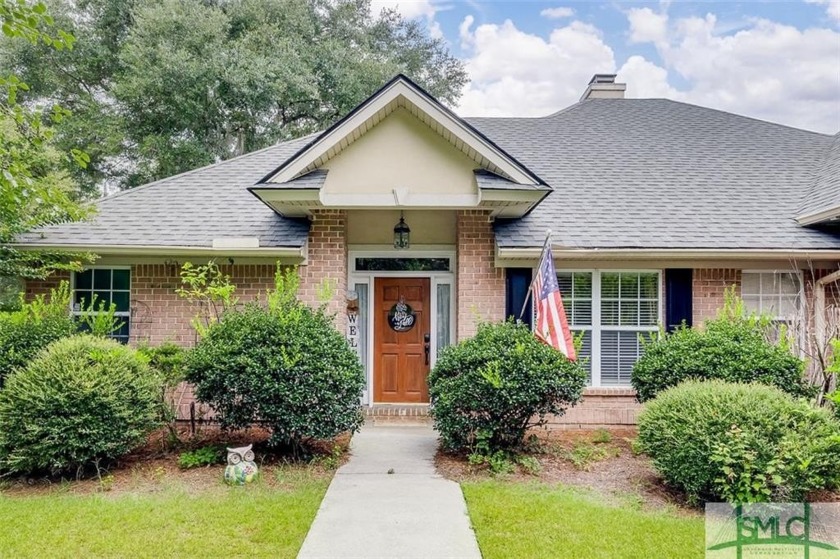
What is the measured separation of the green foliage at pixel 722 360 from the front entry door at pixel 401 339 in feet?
11.8

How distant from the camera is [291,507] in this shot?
5.06 meters

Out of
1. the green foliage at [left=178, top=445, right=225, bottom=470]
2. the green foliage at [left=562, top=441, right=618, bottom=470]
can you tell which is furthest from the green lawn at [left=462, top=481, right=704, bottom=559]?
the green foliage at [left=178, top=445, right=225, bottom=470]

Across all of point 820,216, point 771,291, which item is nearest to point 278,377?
point 771,291

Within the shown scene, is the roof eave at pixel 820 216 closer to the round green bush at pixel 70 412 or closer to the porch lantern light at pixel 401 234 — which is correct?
the porch lantern light at pixel 401 234

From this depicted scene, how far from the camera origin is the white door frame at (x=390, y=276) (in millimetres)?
9273

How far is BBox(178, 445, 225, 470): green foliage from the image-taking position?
20.5ft

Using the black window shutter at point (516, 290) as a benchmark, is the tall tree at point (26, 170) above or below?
above

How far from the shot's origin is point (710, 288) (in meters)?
8.70

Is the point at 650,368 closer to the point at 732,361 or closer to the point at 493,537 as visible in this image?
the point at 732,361

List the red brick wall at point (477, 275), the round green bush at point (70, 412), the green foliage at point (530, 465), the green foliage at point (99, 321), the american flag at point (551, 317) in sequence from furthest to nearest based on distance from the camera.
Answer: the red brick wall at point (477, 275), the green foliage at point (99, 321), the american flag at point (551, 317), the green foliage at point (530, 465), the round green bush at point (70, 412)

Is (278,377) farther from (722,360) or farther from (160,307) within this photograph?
(722,360)

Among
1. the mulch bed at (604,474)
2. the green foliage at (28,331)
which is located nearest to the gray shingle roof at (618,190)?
the green foliage at (28,331)

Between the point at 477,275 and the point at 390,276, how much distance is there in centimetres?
164

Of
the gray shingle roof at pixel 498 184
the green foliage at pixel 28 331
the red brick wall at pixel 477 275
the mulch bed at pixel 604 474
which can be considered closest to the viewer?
the mulch bed at pixel 604 474
